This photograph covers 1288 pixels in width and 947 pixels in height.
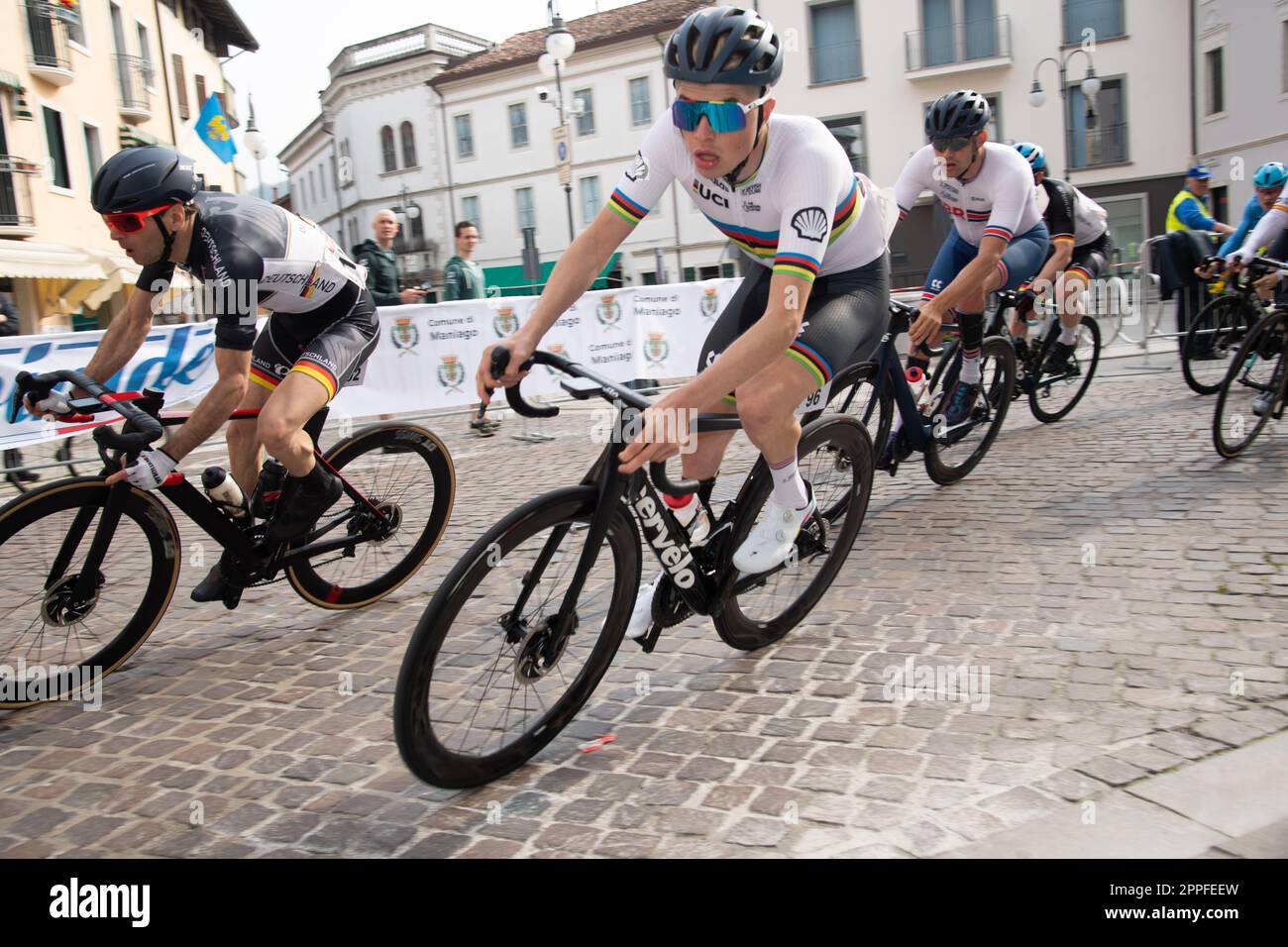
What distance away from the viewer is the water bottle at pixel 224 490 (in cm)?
405

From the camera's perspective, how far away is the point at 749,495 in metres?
3.65

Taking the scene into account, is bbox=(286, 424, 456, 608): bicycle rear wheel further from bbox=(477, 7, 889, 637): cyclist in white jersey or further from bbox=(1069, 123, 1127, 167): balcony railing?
bbox=(1069, 123, 1127, 167): balcony railing

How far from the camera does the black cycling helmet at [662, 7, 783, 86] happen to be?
3027mm

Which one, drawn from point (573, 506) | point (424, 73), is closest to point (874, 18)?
point (424, 73)

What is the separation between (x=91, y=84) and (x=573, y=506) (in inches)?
1160

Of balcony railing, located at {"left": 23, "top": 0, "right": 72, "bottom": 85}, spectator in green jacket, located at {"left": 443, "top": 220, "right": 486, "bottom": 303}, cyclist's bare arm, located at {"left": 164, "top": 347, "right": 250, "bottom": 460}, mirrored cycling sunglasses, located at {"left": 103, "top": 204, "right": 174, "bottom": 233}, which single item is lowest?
cyclist's bare arm, located at {"left": 164, "top": 347, "right": 250, "bottom": 460}

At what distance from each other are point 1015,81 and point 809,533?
3620 cm

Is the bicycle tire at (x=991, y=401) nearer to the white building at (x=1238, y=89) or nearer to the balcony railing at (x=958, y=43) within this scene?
the white building at (x=1238, y=89)

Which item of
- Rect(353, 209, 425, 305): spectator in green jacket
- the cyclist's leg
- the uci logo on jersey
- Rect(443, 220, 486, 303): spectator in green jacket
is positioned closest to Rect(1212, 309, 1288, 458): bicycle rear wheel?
the cyclist's leg

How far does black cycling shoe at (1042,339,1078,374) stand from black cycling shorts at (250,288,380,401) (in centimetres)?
566

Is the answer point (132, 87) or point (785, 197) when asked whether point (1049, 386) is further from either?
point (132, 87)

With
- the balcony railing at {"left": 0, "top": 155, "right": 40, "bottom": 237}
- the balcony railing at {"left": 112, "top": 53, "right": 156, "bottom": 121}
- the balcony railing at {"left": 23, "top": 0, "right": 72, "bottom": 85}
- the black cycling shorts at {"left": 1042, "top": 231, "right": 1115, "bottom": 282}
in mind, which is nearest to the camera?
the black cycling shorts at {"left": 1042, "top": 231, "right": 1115, "bottom": 282}

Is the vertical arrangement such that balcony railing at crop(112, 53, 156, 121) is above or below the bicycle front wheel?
above

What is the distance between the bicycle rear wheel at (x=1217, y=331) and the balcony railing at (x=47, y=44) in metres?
25.5
